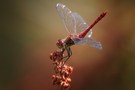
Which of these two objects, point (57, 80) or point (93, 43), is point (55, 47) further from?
point (57, 80)

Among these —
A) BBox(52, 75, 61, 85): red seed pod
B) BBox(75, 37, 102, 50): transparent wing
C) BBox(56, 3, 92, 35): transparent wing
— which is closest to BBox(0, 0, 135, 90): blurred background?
BBox(56, 3, 92, 35): transparent wing

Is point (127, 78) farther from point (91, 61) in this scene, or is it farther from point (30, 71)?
point (30, 71)

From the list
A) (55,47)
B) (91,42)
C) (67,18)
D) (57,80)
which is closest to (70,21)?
(67,18)

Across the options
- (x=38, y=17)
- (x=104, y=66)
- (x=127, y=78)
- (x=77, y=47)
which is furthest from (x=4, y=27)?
(x=127, y=78)

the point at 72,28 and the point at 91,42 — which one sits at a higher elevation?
the point at 72,28

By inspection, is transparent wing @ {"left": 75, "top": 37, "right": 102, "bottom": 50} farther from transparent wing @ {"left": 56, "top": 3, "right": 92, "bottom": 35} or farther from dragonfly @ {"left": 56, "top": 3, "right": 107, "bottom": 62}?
transparent wing @ {"left": 56, "top": 3, "right": 92, "bottom": 35}

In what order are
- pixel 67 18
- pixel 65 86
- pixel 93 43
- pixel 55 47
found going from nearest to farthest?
pixel 65 86
pixel 93 43
pixel 67 18
pixel 55 47
